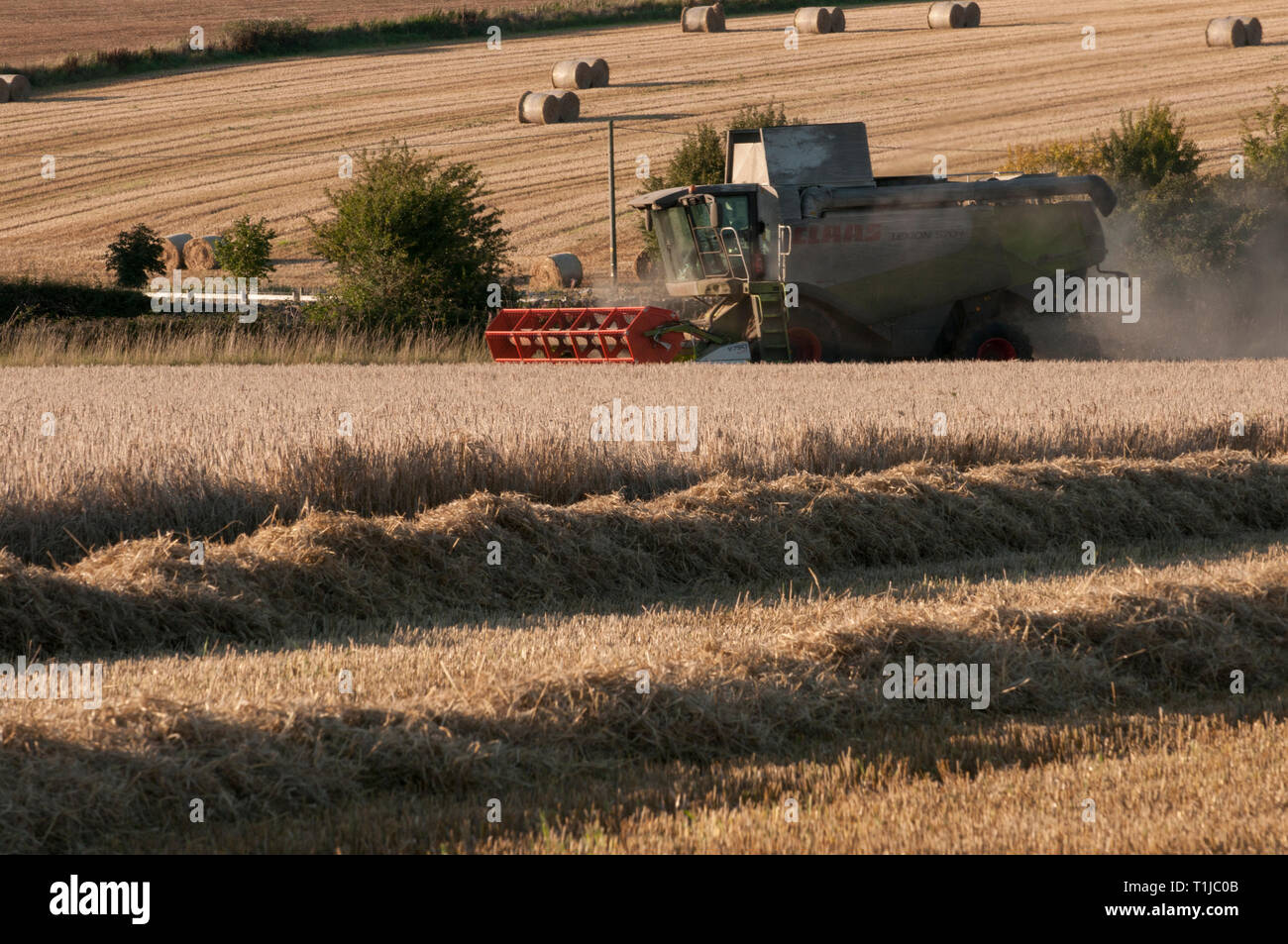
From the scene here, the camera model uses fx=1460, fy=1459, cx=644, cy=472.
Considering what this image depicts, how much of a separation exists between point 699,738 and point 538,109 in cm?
3994

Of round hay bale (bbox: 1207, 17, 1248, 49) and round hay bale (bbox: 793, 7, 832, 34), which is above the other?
round hay bale (bbox: 793, 7, 832, 34)

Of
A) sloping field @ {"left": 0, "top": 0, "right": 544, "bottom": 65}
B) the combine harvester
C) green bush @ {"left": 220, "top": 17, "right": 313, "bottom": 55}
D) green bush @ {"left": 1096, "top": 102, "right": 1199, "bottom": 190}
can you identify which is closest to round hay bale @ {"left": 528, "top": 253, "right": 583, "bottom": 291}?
the combine harvester

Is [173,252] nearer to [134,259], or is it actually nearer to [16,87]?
[134,259]

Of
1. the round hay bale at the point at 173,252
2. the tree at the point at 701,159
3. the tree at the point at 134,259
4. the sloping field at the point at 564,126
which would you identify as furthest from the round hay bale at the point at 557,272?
the round hay bale at the point at 173,252

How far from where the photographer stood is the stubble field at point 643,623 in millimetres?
4844

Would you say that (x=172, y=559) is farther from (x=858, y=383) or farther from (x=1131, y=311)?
(x=1131, y=311)

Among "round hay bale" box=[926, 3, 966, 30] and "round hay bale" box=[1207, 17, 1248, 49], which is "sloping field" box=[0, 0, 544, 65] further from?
"round hay bale" box=[1207, 17, 1248, 49]

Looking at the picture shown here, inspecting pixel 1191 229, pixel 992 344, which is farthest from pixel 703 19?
pixel 992 344

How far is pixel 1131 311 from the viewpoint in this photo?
75.3 feet

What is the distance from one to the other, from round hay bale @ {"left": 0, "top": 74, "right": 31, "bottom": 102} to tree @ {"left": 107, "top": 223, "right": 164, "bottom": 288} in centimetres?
1929

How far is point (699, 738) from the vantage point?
564 centimetres

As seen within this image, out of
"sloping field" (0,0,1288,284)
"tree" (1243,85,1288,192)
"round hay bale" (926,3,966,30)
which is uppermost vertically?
"round hay bale" (926,3,966,30)

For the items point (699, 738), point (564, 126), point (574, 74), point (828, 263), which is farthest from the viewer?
point (574, 74)

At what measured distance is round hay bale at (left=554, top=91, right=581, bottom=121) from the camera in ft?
143
